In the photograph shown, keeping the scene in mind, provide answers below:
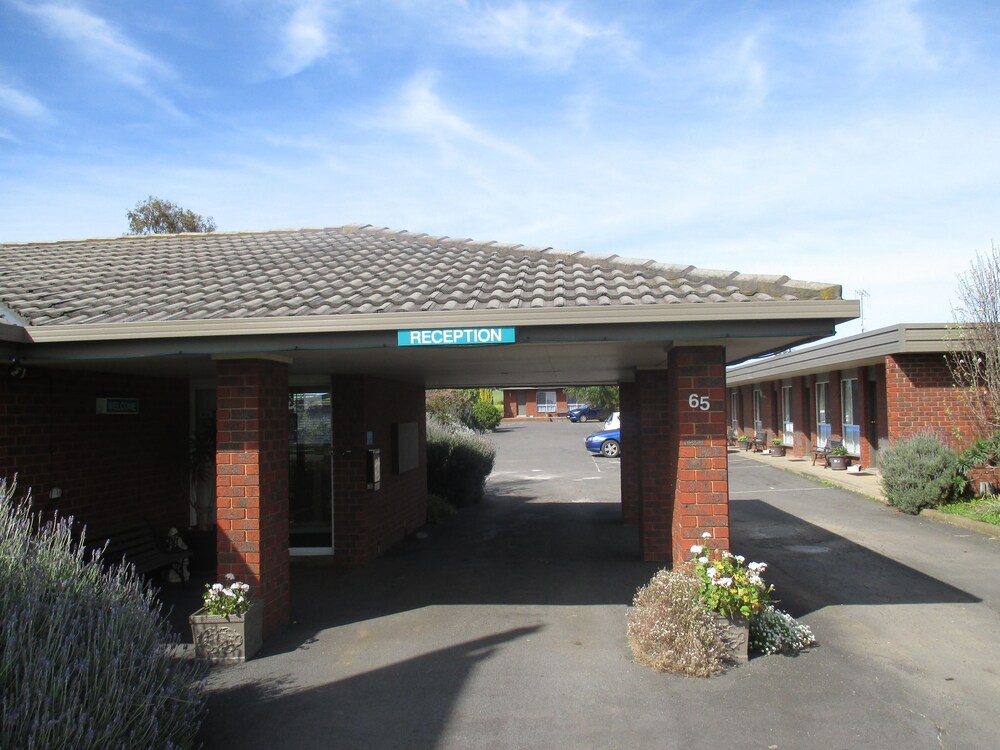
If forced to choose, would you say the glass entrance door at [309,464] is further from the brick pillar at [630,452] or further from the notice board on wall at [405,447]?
→ the brick pillar at [630,452]

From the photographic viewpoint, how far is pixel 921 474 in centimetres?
1362

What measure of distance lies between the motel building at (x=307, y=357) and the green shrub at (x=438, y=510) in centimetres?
311

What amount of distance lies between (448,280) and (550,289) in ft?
3.58

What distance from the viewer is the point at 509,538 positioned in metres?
12.0

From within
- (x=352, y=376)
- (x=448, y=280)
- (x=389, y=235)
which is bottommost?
(x=352, y=376)

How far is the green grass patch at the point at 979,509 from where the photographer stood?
39.8 ft

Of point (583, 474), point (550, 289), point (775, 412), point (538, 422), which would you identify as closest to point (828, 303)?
point (550, 289)

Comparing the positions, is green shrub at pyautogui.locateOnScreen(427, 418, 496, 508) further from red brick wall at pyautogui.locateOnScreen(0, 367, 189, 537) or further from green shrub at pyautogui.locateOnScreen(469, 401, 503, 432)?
green shrub at pyautogui.locateOnScreen(469, 401, 503, 432)

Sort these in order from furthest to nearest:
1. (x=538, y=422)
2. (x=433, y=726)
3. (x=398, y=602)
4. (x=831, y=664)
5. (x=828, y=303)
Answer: (x=538, y=422) → (x=398, y=602) → (x=831, y=664) → (x=828, y=303) → (x=433, y=726)

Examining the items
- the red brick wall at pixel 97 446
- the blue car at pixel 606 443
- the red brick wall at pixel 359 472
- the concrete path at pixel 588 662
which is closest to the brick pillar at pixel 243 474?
the concrete path at pixel 588 662

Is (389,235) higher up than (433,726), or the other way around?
(389,235)

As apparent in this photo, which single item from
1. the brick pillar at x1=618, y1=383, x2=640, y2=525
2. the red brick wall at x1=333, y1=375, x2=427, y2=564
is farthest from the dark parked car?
the red brick wall at x1=333, y1=375, x2=427, y2=564

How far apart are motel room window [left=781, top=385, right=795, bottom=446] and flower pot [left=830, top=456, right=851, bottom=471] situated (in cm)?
591

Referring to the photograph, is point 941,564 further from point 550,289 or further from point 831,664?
point 550,289
